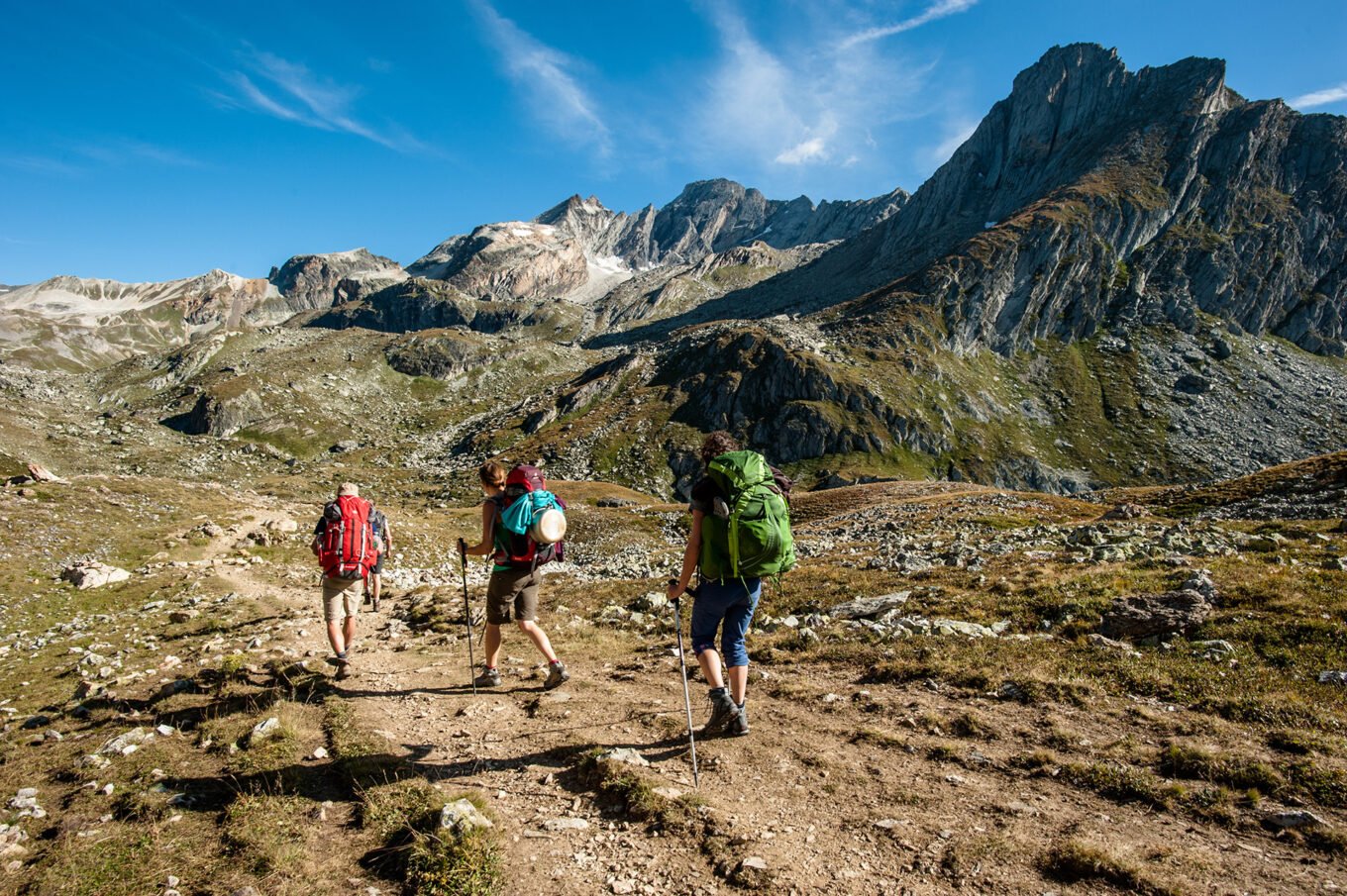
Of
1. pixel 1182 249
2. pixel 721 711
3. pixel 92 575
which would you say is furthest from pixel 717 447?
pixel 1182 249

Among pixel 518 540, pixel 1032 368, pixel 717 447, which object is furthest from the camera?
pixel 1032 368

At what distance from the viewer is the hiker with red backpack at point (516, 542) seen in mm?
9867

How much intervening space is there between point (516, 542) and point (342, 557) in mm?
4529

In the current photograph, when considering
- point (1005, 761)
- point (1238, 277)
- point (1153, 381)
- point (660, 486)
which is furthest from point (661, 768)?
point (1238, 277)

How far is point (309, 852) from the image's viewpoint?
600cm

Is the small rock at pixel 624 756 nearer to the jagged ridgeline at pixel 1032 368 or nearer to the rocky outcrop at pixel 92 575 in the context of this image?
the rocky outcrop at pixel 92 575

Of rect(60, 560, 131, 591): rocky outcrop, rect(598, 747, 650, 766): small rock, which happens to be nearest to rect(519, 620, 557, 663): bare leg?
rect(598, 747, 650, 766): small rock

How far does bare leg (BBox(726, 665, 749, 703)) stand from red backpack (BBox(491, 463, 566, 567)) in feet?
11.2

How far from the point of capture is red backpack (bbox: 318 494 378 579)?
11.9 m

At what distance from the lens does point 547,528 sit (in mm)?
9695

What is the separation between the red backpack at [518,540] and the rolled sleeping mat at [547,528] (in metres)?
0.19

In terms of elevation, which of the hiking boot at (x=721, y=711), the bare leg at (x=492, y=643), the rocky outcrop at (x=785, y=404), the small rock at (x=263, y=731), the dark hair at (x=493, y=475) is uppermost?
the rocky outcrop at (x=785, y=404)

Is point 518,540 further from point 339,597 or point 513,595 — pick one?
point 339,597

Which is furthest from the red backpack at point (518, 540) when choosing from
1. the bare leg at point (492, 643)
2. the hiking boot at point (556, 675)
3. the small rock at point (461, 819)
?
the small rock at point (461, 819)
